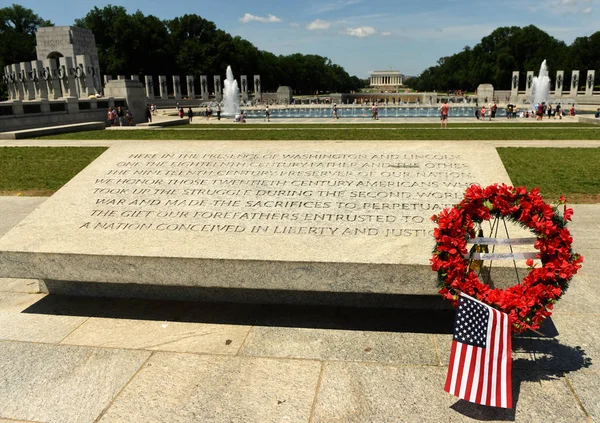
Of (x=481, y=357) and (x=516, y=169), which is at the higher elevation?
(x=481, y=357)

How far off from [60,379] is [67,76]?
5381cm

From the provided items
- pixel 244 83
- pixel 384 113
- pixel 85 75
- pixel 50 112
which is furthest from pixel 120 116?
pixel 244 83

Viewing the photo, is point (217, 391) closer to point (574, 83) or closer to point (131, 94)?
point (131, 94)

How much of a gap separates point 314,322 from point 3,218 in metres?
7.32

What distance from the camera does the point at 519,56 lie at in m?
106

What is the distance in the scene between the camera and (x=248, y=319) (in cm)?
489

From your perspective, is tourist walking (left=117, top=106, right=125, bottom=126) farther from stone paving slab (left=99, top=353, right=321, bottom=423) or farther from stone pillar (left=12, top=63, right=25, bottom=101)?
stone paving slab (left=99, top=353, right=321, bottom=423)

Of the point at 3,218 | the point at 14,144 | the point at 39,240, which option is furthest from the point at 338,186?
the point at 14,144

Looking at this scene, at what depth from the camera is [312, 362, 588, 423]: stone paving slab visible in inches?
130

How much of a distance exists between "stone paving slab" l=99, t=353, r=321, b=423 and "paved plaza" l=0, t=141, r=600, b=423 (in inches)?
0.4

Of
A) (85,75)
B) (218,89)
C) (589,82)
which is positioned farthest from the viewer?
(218,89)

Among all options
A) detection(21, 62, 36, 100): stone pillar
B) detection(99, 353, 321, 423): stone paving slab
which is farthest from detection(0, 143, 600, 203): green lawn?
detection(21, 62, 36, 100): stone pillar

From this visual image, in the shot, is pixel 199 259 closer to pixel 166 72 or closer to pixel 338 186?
pixel 338 186

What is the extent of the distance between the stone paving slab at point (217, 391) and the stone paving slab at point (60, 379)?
160 mm
